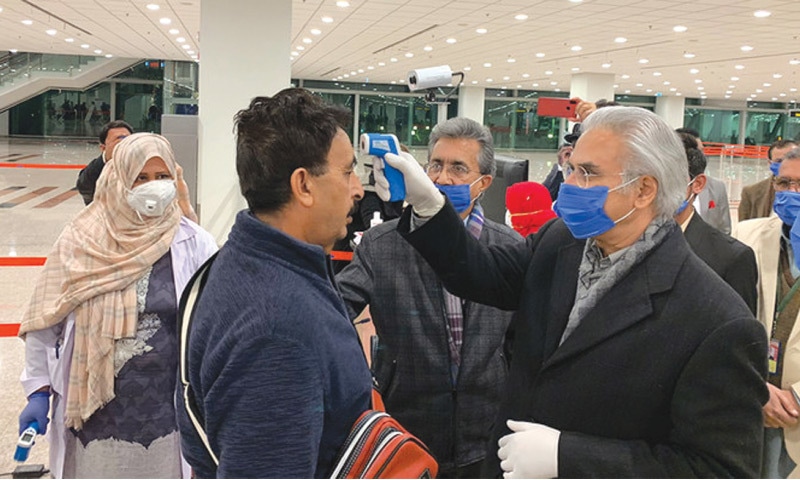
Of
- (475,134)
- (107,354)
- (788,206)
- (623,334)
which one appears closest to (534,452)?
(623,334)

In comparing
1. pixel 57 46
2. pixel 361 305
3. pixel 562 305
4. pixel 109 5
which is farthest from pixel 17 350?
pixel 57 46

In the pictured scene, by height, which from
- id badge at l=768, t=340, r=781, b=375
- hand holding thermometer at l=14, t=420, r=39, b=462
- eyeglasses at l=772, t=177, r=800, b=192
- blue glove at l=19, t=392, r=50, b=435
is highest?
eyeglasses at l=772, t=177, r=800, b=192

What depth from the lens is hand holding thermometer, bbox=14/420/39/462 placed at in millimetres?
2262

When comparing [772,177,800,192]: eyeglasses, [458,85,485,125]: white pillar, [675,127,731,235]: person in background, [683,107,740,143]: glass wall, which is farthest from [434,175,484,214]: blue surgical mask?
[683,107,740,143]: glass wall

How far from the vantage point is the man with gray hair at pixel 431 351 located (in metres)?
2.14

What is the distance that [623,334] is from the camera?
4.68ft

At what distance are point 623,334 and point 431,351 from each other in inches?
32.3

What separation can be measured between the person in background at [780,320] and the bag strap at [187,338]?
1.90 meters

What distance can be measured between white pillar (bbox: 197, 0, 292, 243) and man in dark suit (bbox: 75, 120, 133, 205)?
3.27 meters

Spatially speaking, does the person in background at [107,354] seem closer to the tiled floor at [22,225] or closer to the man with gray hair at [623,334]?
the man with gray hair at [623,334]

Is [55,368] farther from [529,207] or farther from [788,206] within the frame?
[788,206]

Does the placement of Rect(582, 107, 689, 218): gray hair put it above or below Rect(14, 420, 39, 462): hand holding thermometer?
above

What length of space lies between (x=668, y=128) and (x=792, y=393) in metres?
1.43

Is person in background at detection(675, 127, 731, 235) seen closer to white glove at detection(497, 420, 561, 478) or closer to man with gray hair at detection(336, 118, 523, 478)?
man with gray hair at detection(336, 118, 523, 478)
